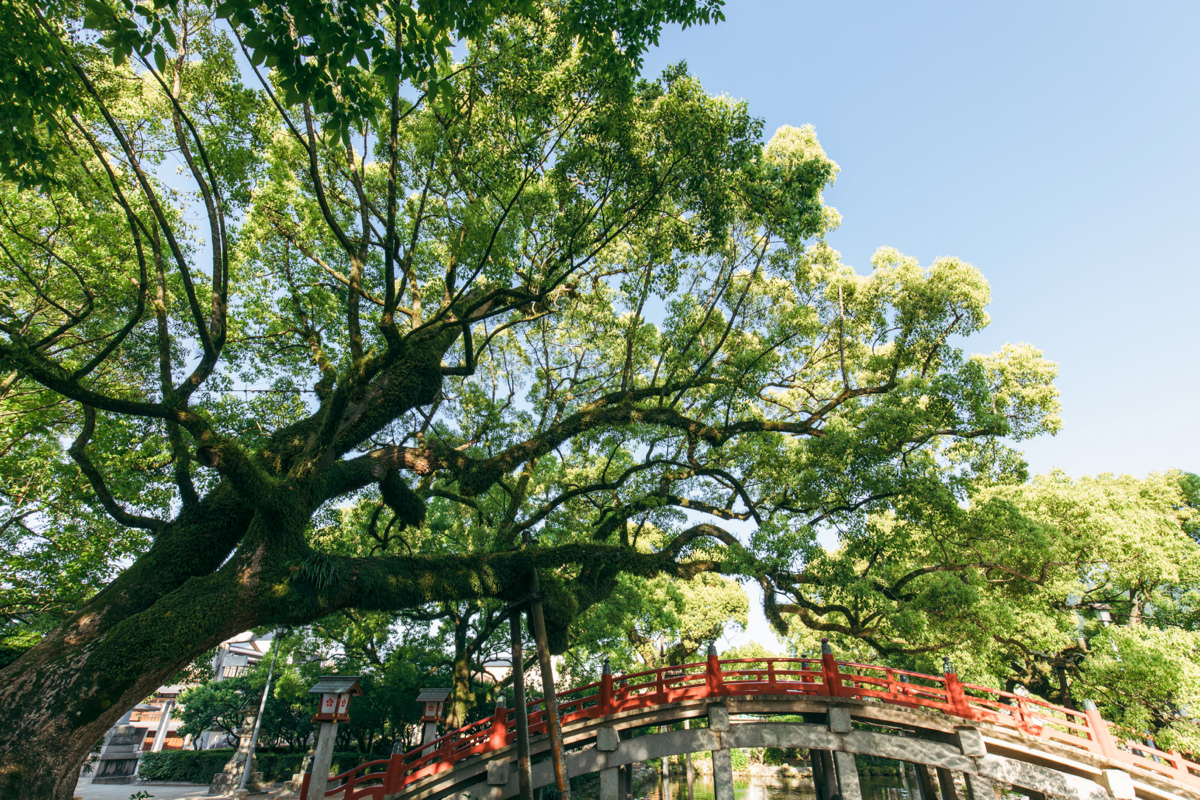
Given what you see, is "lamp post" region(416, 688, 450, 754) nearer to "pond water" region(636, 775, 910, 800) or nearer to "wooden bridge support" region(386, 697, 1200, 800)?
"wooden bridge support" region(386, 697, 1200, 800)

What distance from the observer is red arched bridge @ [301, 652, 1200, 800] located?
909 centimetres

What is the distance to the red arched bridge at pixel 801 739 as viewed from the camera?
9.09 metres

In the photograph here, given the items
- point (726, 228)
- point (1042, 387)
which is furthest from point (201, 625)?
point (1042, 387)

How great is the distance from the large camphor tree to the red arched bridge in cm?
229

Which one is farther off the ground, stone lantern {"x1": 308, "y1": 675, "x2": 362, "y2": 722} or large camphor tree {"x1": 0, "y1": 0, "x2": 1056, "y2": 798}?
large camphor tree {"x1": 0, "y1": 0, "x2": 1056, "y2": 798}

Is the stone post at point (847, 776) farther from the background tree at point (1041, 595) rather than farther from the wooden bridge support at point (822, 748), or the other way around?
the background tree at point (1041, 595)

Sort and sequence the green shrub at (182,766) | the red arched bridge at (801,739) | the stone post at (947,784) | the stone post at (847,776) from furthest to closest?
the green shrub at (182,766) < the stone post at (947,784) < the stone post at (847,776) < the red arched bridge at (801,739)

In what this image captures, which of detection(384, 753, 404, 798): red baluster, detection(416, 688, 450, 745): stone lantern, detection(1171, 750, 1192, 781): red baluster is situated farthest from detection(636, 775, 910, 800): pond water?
detection(1171, 750, 1192, 781): red baluster

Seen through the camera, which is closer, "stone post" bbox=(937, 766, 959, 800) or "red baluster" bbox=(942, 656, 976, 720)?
"red baluster" bbox=(942, 656, 976, 720)

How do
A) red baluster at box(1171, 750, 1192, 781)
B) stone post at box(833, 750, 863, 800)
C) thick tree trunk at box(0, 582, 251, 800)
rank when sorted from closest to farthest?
thick tree trunk at box(0, 582, 251, 800) → red baluster at box(1171, 750, 1192, 781) → stone post at box(833, 750, 863, 800)

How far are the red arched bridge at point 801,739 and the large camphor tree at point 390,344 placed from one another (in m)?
2.29

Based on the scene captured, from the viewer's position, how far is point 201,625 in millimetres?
5922

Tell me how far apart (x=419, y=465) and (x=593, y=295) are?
17.5 ft

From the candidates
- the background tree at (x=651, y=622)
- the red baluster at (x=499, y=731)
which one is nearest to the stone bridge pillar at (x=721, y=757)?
the background tree at (x=651, y=622)
